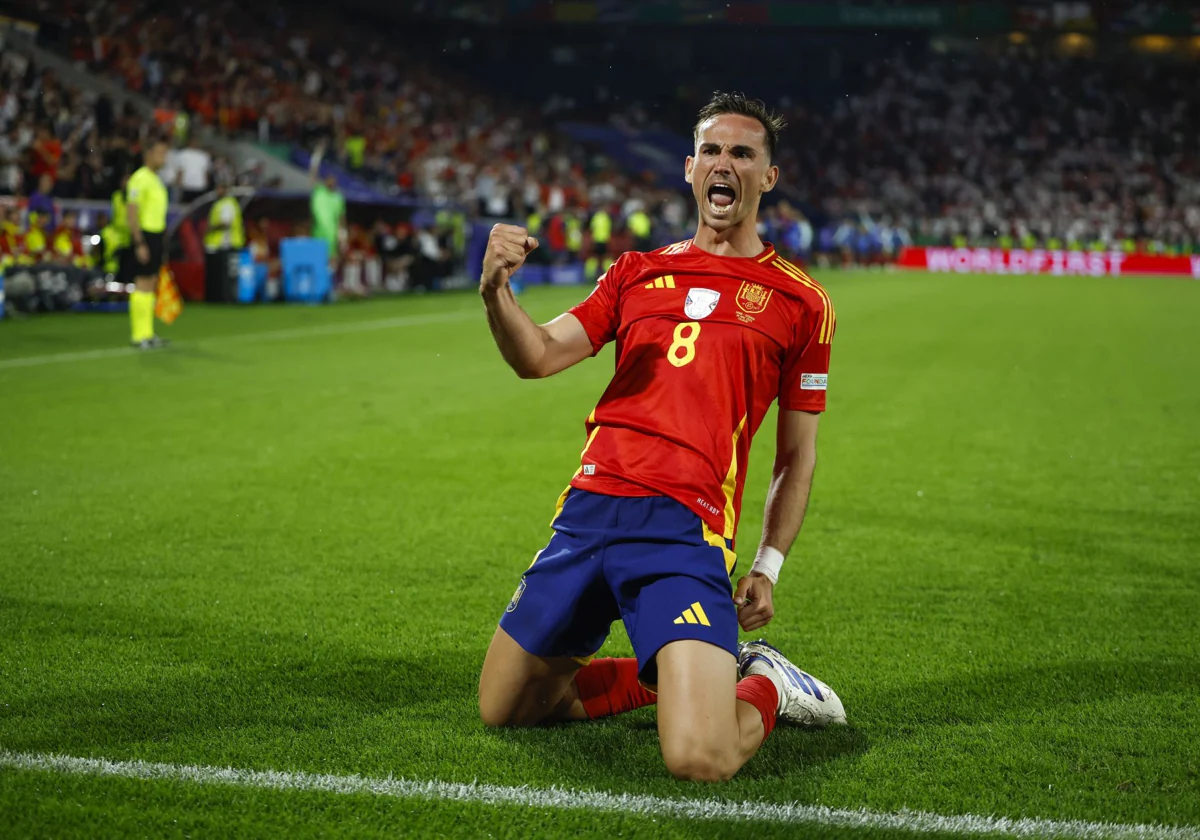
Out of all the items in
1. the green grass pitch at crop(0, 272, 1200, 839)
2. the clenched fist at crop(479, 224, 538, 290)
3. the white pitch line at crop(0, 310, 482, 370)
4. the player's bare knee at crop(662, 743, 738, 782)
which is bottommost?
the green grass pitch at crop(0, 272, 1200, 839)

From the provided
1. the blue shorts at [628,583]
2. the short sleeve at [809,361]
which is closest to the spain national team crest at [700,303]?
the short sleeve at [809,361]

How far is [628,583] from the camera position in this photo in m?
3.44

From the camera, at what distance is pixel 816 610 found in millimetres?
5047

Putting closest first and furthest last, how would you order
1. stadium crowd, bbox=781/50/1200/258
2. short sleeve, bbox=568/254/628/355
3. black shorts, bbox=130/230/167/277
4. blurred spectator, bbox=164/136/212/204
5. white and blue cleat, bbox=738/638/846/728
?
white and blue cleat, bbox=738/638/846/728 → short sleeve, bbox=568/254/628/355 → black shorts, bbox=130/230/167/277 → blurred spectator, bbox=164/136/212/204 → stadium crowd, bbox=781/50/1200/258

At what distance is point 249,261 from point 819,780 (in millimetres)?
18918

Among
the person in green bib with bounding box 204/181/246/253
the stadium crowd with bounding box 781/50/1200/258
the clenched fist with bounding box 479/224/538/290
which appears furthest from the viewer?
the stadium crowd with bounding box 781/50/1200/258

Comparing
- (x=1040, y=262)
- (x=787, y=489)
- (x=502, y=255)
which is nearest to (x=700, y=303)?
(x=787, y=489)

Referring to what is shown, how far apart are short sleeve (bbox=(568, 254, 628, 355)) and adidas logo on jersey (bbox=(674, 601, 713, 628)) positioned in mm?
870

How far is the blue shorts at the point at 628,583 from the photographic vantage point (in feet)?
11.0

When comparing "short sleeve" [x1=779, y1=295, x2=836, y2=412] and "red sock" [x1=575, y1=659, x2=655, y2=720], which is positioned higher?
"short sleeve" [x1=779, y1=295, x2=836, y2=412]

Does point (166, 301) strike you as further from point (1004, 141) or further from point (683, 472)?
point (1004, 141)

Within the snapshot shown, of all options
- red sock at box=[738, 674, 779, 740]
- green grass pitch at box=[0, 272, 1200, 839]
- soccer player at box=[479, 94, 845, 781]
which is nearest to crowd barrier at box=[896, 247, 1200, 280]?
green grass pitch at box=[0, 272, 1200, 839]

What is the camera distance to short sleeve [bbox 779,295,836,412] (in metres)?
3.74

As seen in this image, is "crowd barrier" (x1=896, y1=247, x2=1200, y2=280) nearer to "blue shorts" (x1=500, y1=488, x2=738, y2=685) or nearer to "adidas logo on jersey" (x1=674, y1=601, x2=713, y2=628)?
"blue shorts" (x1=500, y1=488, x2=738, y2=685)
